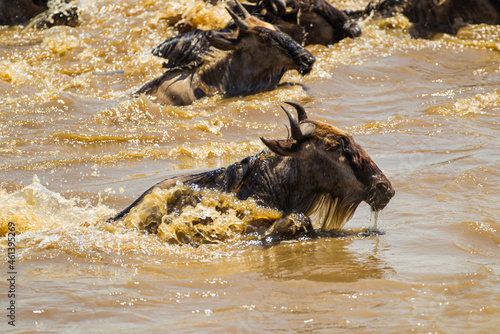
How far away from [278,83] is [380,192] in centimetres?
582

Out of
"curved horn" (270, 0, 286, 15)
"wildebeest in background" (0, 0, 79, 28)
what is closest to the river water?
"curved horn" (270, 0, 286, 15)

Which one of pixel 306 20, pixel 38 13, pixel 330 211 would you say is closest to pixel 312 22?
pixel 306 20

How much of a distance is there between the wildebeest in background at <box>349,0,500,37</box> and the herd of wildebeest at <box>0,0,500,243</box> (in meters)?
0.02

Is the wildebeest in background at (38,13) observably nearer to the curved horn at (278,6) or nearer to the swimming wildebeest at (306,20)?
the swimming wildebeest at (306,20)

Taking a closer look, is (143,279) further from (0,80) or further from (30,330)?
(0,80)

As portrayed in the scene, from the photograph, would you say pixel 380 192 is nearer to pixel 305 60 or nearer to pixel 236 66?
pixel 305 60

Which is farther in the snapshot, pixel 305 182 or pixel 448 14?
pixel 448 14

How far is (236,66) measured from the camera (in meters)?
10.2

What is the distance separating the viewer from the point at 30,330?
138 inches

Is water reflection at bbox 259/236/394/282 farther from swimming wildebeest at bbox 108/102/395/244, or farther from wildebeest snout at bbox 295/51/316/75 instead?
wildebeest snout at bbox 295/51/316/75

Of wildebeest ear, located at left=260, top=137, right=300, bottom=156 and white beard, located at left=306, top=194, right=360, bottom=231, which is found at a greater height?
wildebeest ear, located at left=260, top=137, right=300, bottom=156

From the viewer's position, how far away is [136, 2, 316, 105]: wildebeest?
10023mm

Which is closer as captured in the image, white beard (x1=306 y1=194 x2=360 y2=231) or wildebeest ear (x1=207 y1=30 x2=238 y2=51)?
white beard (x1=306 y1=194 x2=360 y2=231)

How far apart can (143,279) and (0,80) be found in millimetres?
8008
